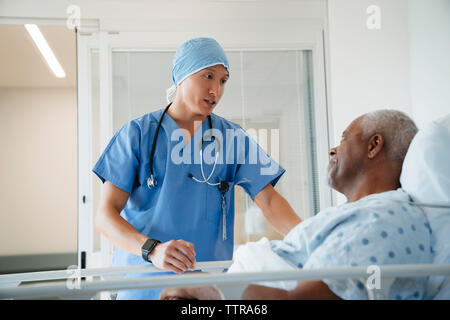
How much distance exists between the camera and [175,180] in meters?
1.17

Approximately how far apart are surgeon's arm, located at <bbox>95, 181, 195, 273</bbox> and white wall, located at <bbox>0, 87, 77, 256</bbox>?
143 inches

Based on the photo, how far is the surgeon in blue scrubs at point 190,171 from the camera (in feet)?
3.74

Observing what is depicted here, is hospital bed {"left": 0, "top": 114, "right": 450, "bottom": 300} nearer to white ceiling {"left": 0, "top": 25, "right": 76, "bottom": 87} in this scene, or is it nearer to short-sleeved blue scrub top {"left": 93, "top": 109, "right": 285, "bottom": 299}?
short-sleeved blue scrub top {"left": 93, "top": 109, "right": 285, "bottom": 299}

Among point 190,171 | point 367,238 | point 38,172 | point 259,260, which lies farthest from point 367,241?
point 38,172

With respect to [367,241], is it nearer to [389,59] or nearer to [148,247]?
[148,247]

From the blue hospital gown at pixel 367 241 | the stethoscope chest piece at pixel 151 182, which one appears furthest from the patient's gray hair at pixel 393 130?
the stethoscope chest piece at pixel 151 182

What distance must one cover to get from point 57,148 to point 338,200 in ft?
11.8

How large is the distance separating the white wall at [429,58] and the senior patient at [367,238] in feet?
2.03

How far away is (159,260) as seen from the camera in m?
0.89

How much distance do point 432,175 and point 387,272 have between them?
330 mm

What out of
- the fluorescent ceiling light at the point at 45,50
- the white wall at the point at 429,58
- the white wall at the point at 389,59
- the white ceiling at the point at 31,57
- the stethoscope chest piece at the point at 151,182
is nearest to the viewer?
the stethoscope chest piece at the point at 151,182

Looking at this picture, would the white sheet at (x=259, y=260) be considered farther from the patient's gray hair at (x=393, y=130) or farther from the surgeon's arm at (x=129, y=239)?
the patient's gray hair at (x=393, y=130)

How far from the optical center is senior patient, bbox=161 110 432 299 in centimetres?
65
